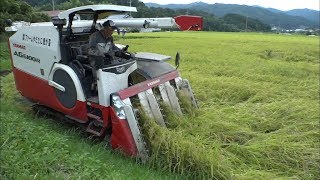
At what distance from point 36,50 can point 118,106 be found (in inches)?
67.2

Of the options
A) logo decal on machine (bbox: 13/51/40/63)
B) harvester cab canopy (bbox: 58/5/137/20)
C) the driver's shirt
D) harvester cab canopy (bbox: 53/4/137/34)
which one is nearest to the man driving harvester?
the driver's shirt

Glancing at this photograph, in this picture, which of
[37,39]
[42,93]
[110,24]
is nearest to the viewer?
[110,24]

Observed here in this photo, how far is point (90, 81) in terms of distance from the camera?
4910mm

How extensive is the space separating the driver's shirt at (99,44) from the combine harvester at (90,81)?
0.12 metres

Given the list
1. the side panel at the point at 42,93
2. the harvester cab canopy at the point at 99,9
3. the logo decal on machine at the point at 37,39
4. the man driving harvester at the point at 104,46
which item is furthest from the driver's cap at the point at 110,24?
the side panel at the point at 42,93

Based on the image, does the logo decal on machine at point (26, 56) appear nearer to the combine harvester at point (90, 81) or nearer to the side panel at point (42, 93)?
the combine harvester at point (90, 81)

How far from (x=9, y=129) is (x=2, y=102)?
2497 millimetres

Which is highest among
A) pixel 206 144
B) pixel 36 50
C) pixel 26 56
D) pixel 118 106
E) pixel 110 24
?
pixel 110 24

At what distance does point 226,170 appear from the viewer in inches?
151

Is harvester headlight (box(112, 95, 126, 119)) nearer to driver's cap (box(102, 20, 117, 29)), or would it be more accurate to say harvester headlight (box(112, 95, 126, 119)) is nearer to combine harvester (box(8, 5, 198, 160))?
combine harvester (box(8, 5, 198, 160))

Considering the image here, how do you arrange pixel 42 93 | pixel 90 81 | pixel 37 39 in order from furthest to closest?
pixel 42 93 → pixel 37 39 → pixel 90 81

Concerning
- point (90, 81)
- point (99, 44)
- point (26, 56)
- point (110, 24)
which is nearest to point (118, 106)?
point (90, 81)

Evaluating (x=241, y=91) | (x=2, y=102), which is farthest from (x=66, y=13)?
(x=241, y=91)

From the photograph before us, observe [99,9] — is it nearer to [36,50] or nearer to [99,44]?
[99,44]
